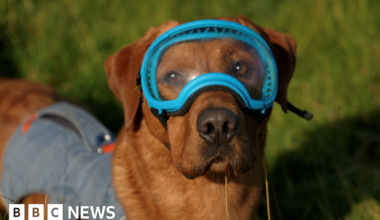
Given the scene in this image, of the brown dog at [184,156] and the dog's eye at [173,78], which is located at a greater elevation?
the dog's eye at [173,78]

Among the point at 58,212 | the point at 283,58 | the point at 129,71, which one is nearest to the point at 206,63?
the point at 129,71

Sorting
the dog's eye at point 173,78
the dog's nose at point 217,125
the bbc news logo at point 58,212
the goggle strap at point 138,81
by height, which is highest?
the goggle strap at point 138,81

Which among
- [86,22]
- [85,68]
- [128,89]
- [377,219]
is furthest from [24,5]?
[377,219]

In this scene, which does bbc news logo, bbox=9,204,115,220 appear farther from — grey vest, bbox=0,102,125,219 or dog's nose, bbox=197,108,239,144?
dog's nose, bbox=197,108,239,144

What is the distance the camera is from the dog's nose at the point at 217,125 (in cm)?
210

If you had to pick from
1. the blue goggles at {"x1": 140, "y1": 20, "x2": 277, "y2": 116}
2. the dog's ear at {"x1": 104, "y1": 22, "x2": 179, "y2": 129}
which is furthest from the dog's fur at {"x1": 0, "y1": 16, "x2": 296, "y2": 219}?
the blue goggles at {"x1": 140, "y1": 20, "x2": 277, "y2": 116}

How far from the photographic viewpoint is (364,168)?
417 cm

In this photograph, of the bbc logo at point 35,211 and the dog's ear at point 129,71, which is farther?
the bbc logo at point 35,211

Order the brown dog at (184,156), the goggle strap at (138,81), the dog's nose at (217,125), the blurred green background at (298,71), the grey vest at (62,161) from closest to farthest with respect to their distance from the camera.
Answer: the dog's nose at (217,125)
the brown dog at (184,156)
the goggle strap at (138,81)
the grey vest at (62,161)
the blurred green background at (298,71)

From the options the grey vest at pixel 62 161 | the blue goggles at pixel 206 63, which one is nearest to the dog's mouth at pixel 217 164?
the blue goggles at pixel 206 63

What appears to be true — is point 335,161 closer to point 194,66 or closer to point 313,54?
point 313,54

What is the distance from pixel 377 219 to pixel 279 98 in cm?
134

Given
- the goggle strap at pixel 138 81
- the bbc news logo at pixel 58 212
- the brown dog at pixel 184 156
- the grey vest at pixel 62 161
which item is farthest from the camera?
the grey vest at pixel 62 161

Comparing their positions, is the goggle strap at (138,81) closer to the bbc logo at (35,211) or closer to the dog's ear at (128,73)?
the dog's ear at (128,73)
